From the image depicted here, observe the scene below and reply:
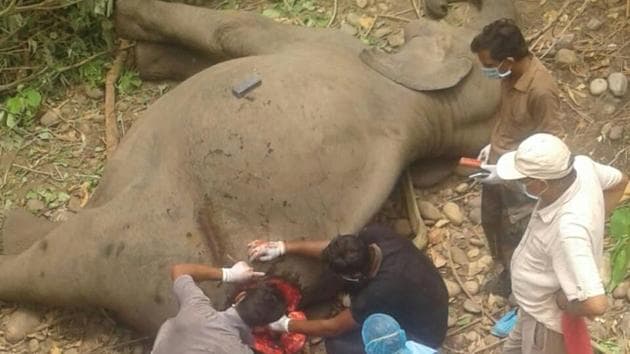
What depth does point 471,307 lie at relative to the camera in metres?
4.59

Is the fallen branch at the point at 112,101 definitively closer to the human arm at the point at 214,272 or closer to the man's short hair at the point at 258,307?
the human arm at the point at 214,272

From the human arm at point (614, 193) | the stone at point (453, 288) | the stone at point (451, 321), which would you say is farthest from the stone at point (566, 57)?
the human arm at point (614, 193)

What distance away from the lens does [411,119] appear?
4688 mm

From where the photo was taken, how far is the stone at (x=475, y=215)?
4859 millimetres

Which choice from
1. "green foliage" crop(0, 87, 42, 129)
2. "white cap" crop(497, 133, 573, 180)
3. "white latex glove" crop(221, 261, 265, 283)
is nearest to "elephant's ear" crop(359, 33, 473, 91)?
"white latex glove" crop(221, 261, 265, 283)

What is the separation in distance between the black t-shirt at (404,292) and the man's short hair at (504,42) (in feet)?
2.61

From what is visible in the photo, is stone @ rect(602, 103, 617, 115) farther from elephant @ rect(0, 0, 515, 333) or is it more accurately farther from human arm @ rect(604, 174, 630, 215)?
human arm @ rect(604, 174, 630, 215)

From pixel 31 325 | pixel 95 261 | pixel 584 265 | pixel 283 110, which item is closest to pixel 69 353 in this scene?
pixel 31 325

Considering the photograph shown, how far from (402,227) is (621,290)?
101cm

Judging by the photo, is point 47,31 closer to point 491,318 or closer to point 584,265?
point 491,318

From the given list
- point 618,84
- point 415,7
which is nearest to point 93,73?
point 415,7

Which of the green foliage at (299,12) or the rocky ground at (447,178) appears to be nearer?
the rocky ground at (447,178)

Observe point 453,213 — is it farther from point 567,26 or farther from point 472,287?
point 567,26

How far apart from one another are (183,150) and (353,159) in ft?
2.36
